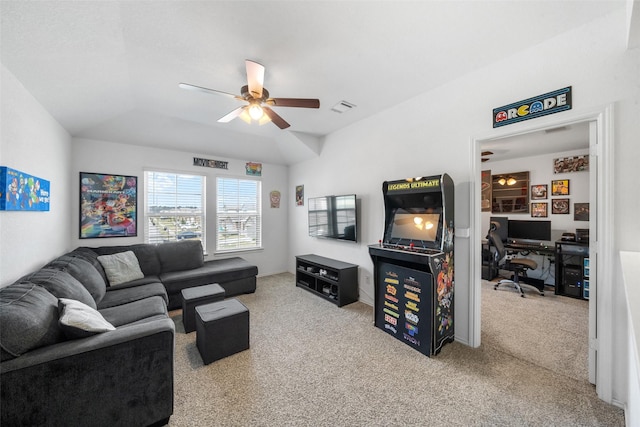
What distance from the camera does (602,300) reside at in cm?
183

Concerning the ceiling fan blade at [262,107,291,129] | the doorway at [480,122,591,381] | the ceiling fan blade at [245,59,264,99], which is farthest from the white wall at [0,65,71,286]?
the doorway at [480,122,591,381]

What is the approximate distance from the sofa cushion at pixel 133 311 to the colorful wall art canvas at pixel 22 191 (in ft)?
3.86

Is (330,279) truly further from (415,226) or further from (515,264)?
(515,264)

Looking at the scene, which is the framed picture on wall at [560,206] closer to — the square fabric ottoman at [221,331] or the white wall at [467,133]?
the white wall at [467,133]

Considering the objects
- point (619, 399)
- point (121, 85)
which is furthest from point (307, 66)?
point (619, 399)

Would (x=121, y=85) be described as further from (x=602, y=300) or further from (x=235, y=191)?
(x=602, y=300)

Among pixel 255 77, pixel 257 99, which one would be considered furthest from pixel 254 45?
pixel 257 99

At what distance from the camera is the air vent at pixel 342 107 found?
3.21 metres

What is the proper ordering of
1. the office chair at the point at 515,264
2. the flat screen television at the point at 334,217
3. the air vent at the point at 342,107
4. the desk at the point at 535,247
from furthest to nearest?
the desk at the point at 535,247 → the office chair at the point at 515,264 → the flat screen television at the point at 334,217 → the air vent at the point at 342,107

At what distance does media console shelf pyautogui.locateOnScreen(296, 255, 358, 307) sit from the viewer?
12.0 ft

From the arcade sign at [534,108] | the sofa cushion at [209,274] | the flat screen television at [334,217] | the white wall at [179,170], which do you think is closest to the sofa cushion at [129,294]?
the sofa cushion at [209,274]

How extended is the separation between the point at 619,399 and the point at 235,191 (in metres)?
5.55

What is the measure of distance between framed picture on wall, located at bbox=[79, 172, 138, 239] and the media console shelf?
299 cm

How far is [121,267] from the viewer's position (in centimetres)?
337
